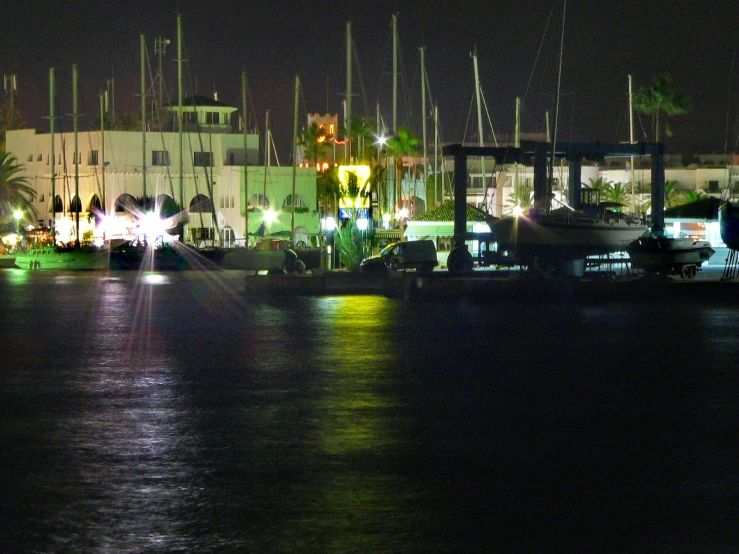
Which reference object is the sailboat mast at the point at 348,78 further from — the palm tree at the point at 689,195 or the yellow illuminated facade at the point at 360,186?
the palm tree at the point at 689,195

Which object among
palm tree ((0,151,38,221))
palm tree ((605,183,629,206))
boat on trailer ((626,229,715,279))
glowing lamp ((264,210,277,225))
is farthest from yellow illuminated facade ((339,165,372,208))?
palm tree ((605,183,629,206))

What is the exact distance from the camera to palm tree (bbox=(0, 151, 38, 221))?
331 ft

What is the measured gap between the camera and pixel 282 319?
24953 millimetres

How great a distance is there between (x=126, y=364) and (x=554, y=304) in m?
15.5

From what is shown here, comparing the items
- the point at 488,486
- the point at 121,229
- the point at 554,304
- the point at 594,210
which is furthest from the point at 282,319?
the point at 121,229

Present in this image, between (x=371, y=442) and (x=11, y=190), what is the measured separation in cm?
9650

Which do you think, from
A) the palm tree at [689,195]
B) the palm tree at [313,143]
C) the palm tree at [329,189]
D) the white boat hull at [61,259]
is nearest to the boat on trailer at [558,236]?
the palm tree at [329,189]

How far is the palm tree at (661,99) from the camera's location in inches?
3871

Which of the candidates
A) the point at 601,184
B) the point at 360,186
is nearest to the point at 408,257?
the point at 360,186

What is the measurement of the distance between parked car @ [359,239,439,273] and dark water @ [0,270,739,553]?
26748 mm

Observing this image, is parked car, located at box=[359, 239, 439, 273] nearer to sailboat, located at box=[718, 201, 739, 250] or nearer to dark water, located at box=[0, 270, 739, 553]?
sailboat, located at box=[718, 201, 739, 250]

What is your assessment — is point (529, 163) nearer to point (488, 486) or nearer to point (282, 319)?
point (282, 319)

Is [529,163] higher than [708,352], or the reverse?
[529,163]

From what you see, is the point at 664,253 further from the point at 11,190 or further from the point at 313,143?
the point at 313,143
